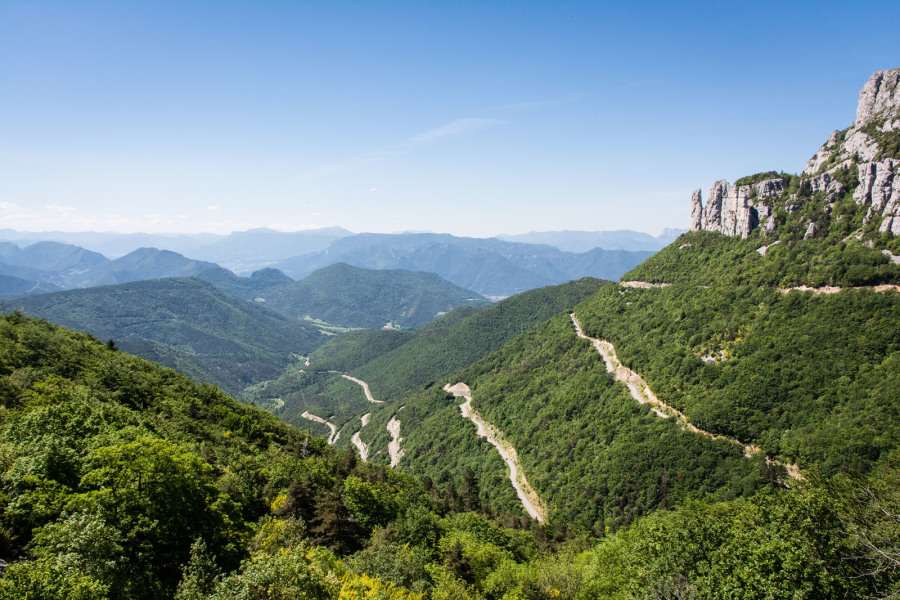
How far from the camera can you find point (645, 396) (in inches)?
3479

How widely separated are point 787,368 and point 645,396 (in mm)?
25911

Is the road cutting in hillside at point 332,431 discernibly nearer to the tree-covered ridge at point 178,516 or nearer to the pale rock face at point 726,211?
the tree-covered ridge at point 178,516

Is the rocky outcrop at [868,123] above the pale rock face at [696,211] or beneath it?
above

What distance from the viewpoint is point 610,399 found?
9294cm

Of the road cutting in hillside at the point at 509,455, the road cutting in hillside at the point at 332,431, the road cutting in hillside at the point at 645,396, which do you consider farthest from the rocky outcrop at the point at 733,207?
the road cutting in hillside at the point at 332,431

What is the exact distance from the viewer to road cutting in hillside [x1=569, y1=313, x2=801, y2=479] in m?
67.0

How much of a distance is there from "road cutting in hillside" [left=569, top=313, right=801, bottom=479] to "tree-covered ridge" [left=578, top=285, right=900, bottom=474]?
4.70 feet

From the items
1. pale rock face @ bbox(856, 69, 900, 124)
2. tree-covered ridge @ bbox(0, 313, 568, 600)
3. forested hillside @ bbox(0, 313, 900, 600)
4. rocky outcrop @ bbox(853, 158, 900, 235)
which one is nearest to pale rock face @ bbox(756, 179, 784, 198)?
pale rock face @ bbox(856, 69, 900, 124)

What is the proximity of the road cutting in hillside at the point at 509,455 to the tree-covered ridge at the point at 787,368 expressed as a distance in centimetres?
3464

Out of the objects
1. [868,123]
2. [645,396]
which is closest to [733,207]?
[868,123]

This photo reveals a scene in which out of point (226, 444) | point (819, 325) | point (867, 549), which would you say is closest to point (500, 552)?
point (867, 549)

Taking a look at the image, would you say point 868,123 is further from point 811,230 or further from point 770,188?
point 811,230

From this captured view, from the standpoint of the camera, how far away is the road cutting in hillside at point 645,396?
220 ft

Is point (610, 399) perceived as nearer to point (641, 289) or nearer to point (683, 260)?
point (641, 289)
